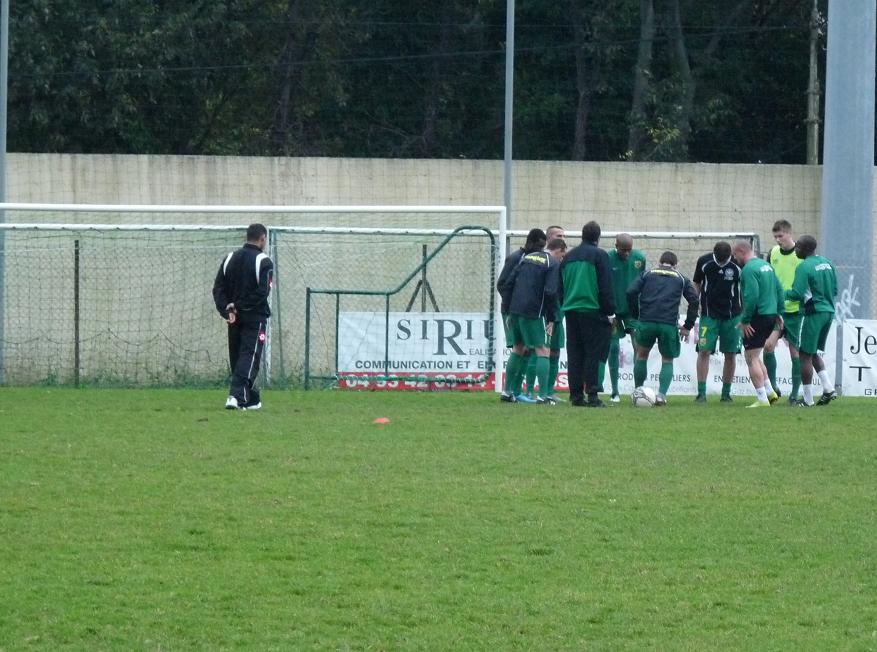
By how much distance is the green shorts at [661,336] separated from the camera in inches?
594

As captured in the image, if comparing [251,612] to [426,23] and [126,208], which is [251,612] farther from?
[426,23]

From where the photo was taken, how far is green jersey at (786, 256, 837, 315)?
15.4 metres

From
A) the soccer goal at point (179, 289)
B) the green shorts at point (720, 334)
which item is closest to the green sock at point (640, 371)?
the green shorts at point (720, 334)

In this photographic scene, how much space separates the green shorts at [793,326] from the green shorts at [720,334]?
64 centimetres

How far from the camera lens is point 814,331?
51.2 ft

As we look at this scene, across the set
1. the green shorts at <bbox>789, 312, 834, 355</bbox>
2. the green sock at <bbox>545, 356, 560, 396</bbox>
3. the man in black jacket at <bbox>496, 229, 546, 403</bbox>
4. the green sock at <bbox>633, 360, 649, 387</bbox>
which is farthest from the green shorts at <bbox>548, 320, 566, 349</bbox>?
the green shorts at <bbox>789, 312, 834, 355</bbox>

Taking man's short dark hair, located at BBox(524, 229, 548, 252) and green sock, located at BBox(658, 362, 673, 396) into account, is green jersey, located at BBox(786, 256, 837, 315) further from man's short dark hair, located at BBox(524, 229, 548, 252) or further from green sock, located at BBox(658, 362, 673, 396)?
man's short dark hair, located at BBox(524, 229, 548, 252)

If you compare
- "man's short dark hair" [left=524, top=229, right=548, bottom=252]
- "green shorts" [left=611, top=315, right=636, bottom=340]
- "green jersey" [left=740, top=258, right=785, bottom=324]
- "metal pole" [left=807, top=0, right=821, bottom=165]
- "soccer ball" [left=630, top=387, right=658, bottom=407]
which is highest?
"metal pole" [left=807, top=0, right=821, bottom=165]

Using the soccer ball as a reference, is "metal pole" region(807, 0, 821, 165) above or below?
above

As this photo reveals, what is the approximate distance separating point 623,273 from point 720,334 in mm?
1247

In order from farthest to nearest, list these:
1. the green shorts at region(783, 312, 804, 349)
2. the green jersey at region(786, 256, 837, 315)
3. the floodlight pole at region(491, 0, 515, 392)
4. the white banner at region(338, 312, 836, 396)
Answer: the white banner at region(338, 312, 836, 396), the floodlight pole at region(491, 0, 515, 392), the green shorts at region(783, 312, 804, 349), the green jersey at region(786, 256, 837, 315)

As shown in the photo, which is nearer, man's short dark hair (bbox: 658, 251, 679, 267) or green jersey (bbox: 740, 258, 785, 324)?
man's short dark hair (bbox: 658, 251, 679, 267)

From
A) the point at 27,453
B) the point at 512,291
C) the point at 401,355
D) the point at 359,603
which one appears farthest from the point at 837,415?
the point at 359,603

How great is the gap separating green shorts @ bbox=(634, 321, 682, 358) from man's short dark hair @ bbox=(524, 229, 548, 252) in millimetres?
1349
